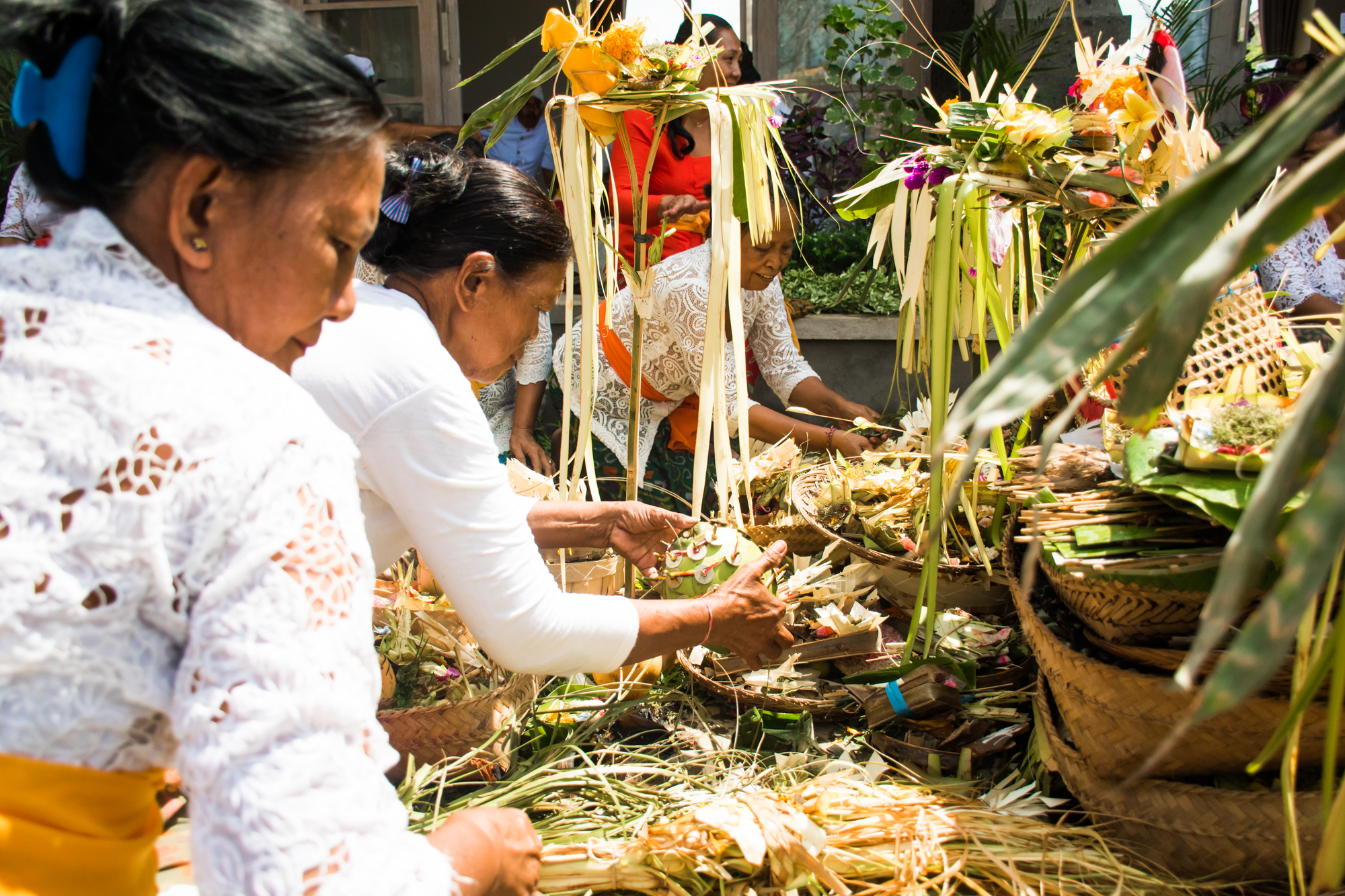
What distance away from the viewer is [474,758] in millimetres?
1682

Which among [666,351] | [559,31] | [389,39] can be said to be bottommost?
[666,351]

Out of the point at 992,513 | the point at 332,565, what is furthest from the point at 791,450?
the point at 332,565

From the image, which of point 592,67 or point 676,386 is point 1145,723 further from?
point 676,386

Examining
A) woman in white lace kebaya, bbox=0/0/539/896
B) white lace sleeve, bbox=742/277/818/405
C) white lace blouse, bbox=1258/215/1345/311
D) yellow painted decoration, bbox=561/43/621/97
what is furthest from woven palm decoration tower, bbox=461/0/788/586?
white lace blouse, bbox=1258/215/1345/311

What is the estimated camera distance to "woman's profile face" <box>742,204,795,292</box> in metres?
2.78

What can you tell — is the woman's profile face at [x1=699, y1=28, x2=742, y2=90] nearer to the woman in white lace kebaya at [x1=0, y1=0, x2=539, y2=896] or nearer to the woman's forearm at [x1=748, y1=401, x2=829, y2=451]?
the woman's forearm at [x1=748, y1=401, x2=829, y2=451]

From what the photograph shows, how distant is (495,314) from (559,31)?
583 mm

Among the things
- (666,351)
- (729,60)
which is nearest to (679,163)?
(729,60)

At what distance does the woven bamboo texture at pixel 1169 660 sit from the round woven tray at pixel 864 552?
622 mm

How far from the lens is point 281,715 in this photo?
2.23 feet

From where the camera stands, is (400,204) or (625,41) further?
(625,41)

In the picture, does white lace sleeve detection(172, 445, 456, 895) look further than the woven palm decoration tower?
No

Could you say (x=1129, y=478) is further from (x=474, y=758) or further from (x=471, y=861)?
(x=474, y=758)

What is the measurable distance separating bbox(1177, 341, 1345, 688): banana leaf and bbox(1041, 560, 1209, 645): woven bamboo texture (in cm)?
80
